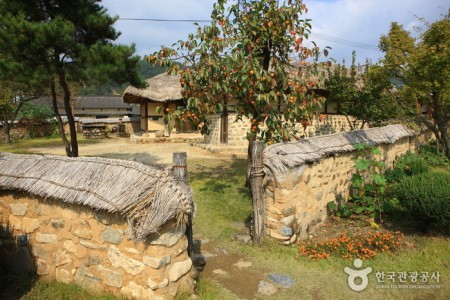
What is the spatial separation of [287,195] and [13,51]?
6744 millimetres

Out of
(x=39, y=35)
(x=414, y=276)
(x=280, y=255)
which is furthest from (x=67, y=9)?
(x=414, y=276)

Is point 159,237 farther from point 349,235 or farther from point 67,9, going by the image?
point 67,9

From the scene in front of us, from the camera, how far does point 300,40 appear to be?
584 cm

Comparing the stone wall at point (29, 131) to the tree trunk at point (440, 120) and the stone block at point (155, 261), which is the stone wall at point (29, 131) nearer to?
the stone block at point (155, 261)

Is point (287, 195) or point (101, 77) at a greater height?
point (101, 77)

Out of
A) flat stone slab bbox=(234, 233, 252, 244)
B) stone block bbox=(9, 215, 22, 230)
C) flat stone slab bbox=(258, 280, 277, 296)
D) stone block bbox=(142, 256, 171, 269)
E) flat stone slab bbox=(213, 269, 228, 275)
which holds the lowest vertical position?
flat stone slab bbox=(213, 269, 228, 275)

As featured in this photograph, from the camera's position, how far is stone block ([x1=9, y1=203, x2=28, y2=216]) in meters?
3.63

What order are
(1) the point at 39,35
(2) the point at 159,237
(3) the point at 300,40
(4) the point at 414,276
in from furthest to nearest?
(1) the point at 39,35
(3) the point at 300,40
(4) the point at 414,276
(2) the point at 159,237

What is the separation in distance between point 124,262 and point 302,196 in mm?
2864

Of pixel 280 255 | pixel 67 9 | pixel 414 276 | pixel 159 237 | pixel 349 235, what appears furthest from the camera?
pixel 67 9

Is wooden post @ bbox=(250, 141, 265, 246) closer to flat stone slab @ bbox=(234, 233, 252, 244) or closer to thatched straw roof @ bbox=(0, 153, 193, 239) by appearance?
flat stone slab @ bbox=(234, 233, 252, 244)

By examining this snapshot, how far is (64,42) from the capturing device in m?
6.83

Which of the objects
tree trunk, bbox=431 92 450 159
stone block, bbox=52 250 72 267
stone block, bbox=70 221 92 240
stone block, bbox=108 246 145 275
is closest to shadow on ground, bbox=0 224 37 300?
stone block, bbox=52 250 72 267

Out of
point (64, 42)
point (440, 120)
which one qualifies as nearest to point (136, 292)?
point (64, 42)
